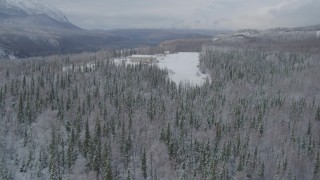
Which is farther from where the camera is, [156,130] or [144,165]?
[156,130]

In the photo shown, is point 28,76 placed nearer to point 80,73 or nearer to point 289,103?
point 80,73

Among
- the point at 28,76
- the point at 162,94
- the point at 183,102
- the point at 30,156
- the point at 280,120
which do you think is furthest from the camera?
the point at 28,76

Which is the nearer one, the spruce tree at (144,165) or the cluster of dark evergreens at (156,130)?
the spruce tree at (144,165)

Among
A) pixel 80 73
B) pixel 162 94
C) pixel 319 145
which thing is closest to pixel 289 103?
pixel 319 145

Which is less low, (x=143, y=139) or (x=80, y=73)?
(x=80, y=73)

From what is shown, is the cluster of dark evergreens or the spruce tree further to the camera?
the cluster of dark evergreens

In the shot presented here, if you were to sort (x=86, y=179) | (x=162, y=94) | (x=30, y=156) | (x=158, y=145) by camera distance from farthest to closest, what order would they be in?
(x=162, y=94) < (x=158, y=145) < (x=30, y=156) < (x=86, y=179)

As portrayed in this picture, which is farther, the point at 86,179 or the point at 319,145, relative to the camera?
the point at 319,145

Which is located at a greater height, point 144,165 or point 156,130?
point 156,130
